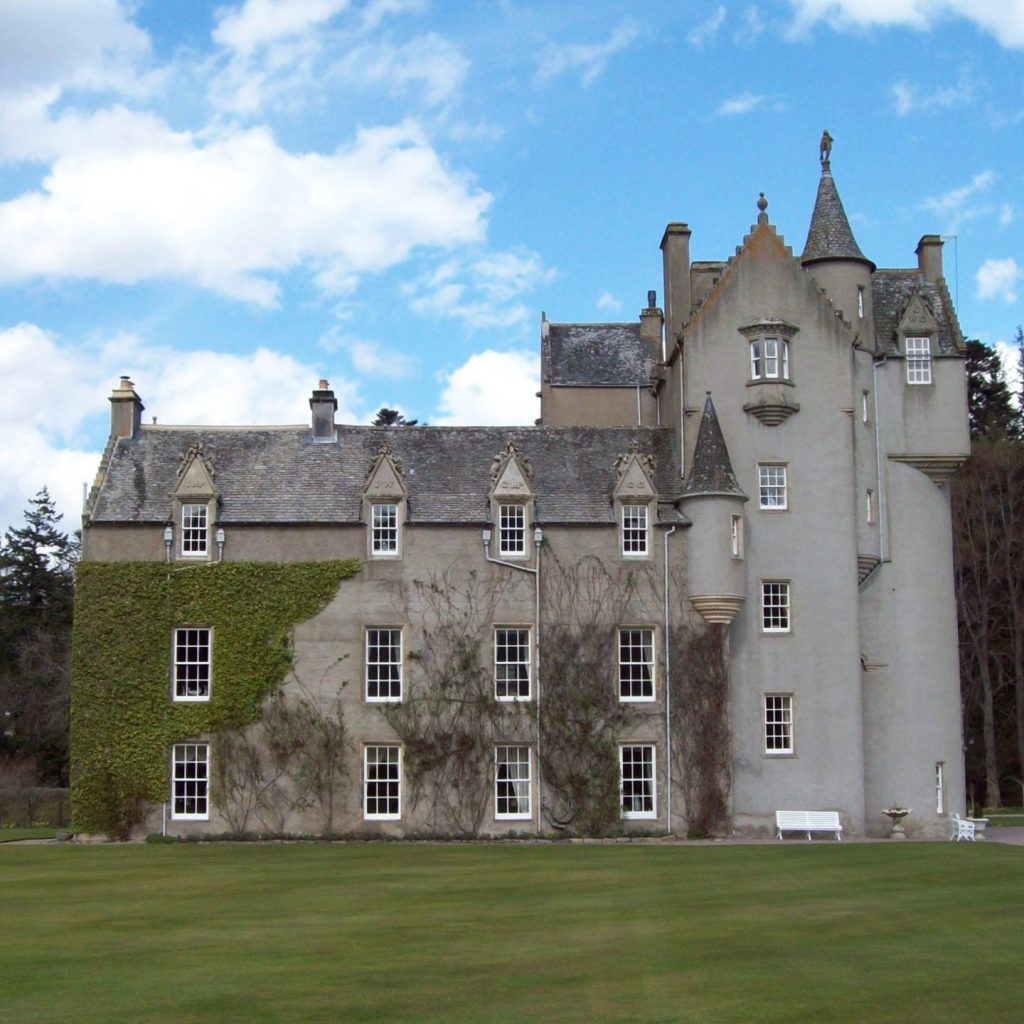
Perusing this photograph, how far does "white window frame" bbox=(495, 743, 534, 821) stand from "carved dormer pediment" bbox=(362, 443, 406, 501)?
7.59m

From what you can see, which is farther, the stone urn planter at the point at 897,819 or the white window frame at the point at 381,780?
the stone urn planter at the point at 897,819

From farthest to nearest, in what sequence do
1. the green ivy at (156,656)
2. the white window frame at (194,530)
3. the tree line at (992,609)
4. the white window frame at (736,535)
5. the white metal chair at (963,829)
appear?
the tree line at (992,609) < the white window frame at (194,530) < the white window frame at (736,535) < the green ivy at (156,656) < the white metal chair at (963,829)

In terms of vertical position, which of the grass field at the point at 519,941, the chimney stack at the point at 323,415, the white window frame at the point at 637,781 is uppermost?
the chimney stack at the point at 323,415

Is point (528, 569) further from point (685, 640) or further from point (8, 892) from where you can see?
point (8, 892)

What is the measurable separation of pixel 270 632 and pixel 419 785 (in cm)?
583

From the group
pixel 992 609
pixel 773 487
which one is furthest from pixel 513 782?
pixel 992 609

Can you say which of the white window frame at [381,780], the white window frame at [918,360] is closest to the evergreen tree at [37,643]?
the white window frame at [381,780]

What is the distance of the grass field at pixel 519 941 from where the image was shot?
14008 millimetres

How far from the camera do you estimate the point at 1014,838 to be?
3947cm

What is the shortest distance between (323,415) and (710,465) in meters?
11.7

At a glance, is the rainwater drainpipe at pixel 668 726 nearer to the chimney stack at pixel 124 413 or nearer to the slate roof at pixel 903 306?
the slate roof at pixel 903 306

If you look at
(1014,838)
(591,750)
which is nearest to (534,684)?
(591,750)

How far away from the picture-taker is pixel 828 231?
42.4 m

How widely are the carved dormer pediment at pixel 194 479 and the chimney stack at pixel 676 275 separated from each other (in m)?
14.4
